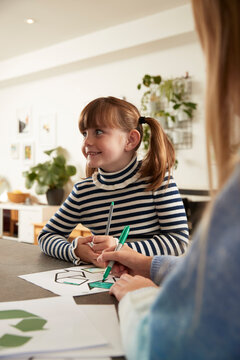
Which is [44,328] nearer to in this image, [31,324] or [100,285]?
[31,324]

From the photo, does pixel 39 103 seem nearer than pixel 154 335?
No

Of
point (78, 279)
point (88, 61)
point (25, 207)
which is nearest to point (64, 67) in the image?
point (88, 61)

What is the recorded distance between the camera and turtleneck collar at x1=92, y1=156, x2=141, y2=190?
1415 millimetres

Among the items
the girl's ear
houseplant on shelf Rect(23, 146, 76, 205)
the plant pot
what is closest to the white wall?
houseplant on shelf Rect(23, 146, 76, 205)

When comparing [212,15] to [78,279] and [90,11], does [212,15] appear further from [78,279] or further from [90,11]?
[90,11]

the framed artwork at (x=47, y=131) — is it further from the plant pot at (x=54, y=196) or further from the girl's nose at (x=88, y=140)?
the girl's nose at (x=88, y=140)

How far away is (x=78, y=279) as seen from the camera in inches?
35.6

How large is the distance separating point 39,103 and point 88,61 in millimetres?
A: 1143

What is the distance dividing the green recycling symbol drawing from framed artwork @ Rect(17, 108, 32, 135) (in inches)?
192

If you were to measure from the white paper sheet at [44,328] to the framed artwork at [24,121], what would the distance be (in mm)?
4844

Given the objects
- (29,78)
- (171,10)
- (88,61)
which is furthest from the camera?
(29,78)

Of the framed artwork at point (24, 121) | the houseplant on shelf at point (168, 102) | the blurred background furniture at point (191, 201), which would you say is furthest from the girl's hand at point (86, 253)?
the framed artwork at point (24, 121)

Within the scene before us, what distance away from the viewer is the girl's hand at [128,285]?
674 mm

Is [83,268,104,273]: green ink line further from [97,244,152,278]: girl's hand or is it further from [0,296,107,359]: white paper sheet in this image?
[0,296,107,359]: white paper sheet
